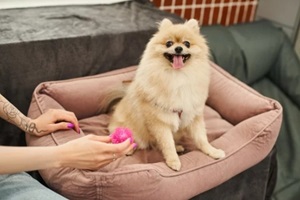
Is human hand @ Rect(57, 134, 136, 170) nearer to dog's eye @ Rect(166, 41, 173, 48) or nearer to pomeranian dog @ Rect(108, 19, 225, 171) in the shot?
pomeranian dog @ Rect(108, 19, 225, 171)

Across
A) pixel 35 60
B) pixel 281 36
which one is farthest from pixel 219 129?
pixel 281 36

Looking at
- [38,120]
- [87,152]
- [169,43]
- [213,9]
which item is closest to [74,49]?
[38,120]

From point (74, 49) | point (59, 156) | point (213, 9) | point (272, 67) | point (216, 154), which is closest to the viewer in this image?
point (59, 156)

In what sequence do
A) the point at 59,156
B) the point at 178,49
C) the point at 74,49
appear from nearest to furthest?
the point at 59,156 → the point at 178,49 → the point at 74,49

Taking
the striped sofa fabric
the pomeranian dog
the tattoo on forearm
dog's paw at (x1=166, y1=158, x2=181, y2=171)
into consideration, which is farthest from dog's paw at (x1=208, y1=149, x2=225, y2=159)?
the striped sofa fabric

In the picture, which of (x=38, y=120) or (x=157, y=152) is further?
(x=157, y=152)

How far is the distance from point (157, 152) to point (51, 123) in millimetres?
426

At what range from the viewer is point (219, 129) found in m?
1.62

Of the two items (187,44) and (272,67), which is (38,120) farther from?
(272,67)

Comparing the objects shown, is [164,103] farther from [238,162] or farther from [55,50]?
[55,50]

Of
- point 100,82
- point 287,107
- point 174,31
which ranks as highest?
point 174,31

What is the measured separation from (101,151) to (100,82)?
25.0 inches

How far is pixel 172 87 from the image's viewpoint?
4.25 ft

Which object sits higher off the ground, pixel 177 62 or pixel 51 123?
pixel 177 62
